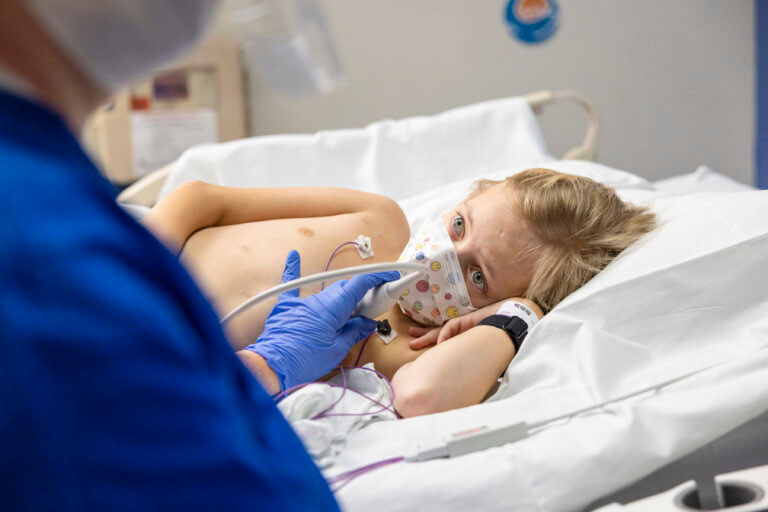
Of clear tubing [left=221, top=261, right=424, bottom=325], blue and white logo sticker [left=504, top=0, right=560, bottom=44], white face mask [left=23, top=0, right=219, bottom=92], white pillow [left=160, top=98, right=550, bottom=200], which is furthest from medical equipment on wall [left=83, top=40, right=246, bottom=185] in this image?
white face mask [left=23, top=0, right=219, bottom=92]

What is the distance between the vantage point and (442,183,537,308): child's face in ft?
4.44

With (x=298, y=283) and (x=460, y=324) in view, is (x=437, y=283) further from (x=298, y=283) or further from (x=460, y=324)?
(x=298, y=283)

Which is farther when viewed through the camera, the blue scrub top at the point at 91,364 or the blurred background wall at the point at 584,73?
the blurred background wall at the point at 584,73

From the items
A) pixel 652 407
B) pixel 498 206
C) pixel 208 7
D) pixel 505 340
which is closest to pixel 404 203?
pixel 498 206

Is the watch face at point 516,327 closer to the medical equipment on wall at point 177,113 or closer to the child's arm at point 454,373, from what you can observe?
the child's arm at point 454,373

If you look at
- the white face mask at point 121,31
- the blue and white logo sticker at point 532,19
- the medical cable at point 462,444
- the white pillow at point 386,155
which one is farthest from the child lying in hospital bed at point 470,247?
the blue and white logo sticker at point 532,19

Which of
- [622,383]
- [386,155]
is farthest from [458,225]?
[386,155]

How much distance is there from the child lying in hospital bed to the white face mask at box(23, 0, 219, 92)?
0.89m

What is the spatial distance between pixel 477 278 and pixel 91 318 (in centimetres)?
108

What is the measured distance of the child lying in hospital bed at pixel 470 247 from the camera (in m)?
1.35

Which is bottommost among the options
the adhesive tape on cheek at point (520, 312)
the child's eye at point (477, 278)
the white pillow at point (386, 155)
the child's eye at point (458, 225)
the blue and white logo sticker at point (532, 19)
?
the adhesive tape on cheek at point (520, 312)

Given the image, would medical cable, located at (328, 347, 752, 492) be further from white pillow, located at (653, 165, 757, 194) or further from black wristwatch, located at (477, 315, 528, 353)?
white pillow, located at (653, 165, 757, 194)

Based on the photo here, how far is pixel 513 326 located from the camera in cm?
128

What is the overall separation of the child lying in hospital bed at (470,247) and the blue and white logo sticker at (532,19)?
1.60 metres
